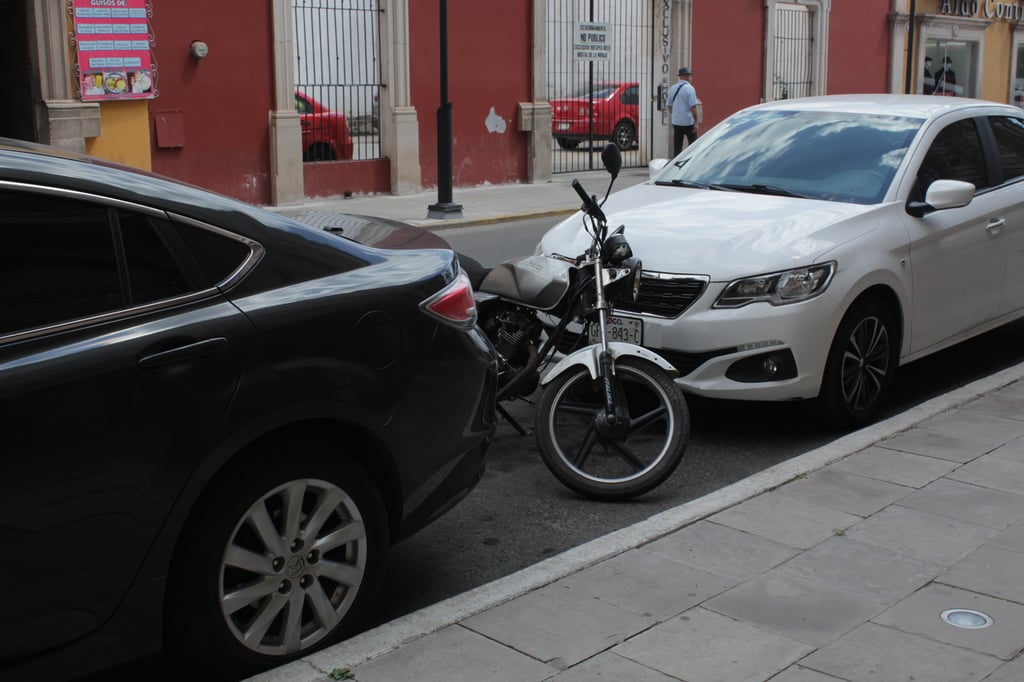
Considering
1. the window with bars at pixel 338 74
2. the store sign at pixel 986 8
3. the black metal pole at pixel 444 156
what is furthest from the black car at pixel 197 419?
the store sign at pixel 986 8

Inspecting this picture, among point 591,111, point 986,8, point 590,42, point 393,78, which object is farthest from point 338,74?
point 986,8

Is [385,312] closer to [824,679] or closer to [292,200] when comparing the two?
[824,679]

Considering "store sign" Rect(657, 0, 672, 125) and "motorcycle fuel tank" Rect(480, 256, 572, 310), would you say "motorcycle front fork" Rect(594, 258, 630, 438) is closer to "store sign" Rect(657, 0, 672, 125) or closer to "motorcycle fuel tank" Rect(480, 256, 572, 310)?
Result: "motorcycle fuel tank" Rect(480, 256, 572, 310)

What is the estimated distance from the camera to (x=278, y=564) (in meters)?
3.56

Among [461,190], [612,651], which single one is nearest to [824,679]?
[612,651]

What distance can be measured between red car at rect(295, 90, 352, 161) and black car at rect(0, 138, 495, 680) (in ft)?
47.9

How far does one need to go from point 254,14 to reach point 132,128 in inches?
98.3

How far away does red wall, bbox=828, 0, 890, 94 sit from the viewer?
29438 millimetres

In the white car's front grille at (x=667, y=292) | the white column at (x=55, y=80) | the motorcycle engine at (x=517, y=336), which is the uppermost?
the white column at (x=55, y=80)

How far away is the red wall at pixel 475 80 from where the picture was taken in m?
19.3

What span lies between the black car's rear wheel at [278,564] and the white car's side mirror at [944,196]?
3937mm

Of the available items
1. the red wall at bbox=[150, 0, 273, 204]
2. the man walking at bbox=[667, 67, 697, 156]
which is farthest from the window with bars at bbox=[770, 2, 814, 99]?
the red wall at bbox=[150, 0, 273, 204]

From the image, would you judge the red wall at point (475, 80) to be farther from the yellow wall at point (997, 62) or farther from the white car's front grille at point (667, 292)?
the yellow wall at point (997, 62)

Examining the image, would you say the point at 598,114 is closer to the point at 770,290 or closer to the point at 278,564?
the point at 770,290
